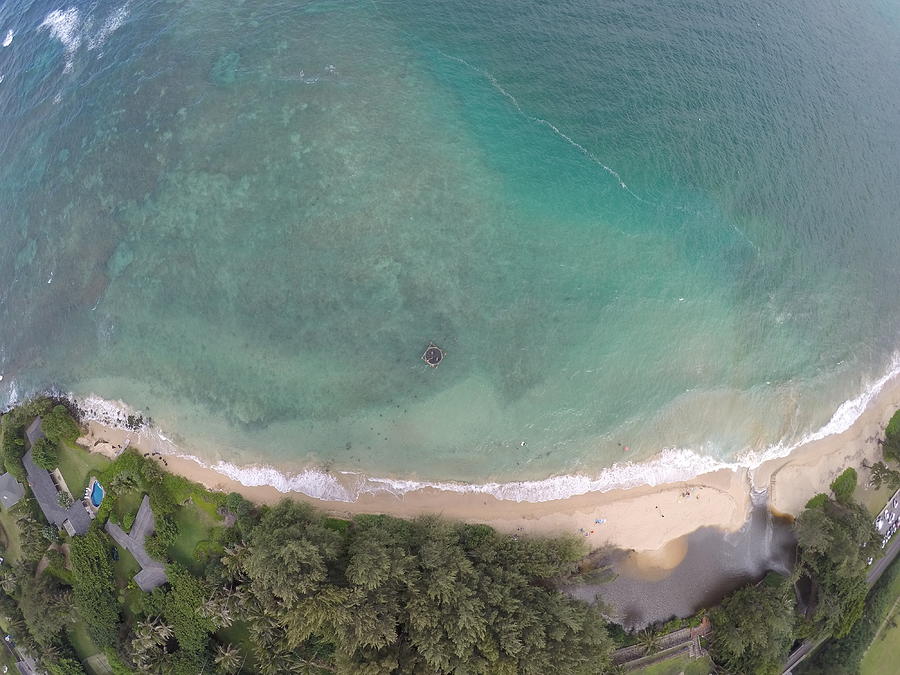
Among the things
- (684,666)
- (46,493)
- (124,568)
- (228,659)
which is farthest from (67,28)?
(684,666)

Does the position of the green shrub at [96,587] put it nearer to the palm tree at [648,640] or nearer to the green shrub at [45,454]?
the green shrub at [45,454]

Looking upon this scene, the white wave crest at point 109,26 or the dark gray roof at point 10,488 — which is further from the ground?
the white wave crest at point 109,26

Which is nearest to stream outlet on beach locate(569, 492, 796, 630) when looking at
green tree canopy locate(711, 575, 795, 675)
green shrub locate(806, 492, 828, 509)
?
green tree canopy locate(711, 575, 795, 675)

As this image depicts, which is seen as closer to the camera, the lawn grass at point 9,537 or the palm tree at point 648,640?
the palm tree at point 648,640

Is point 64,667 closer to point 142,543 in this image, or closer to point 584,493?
point 142,543

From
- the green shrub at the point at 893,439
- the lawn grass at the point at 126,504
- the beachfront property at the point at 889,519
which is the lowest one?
the beachfront property at the point at 889,519

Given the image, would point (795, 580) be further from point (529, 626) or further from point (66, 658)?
point (66, 658)

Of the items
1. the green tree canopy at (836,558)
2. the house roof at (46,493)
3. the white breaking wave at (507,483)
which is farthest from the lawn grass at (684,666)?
the house roof at (46,493)

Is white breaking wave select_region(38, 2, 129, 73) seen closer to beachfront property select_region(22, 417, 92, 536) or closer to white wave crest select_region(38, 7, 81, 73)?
white wave crest select_region(38, 7, 81, 73)
